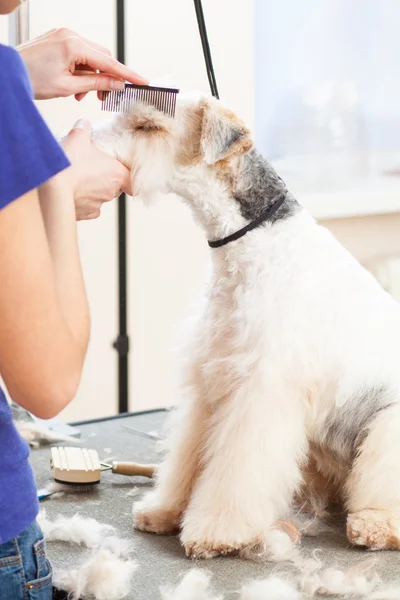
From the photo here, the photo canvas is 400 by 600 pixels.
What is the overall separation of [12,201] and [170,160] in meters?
0.71

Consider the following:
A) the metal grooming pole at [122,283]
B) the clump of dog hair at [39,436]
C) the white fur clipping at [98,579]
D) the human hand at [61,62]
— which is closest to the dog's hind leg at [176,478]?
Result: the white fur clipping at [98,579]

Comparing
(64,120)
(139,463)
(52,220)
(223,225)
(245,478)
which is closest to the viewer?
(52,220)

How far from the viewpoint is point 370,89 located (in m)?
3.55

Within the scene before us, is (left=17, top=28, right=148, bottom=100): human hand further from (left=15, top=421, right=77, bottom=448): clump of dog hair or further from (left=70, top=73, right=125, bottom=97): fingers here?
(left=15, top=421, right=77, bottom=448): clump of dog hair

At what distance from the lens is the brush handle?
1669mm

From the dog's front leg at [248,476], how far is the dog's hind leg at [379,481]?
0.36 ft

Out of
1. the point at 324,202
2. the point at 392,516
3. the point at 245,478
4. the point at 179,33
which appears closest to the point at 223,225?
the point at 245,478

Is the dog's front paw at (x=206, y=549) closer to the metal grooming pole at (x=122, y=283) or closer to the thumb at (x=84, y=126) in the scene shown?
the thumb at (x=84, y=126)

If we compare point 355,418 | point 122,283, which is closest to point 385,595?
point 355,418

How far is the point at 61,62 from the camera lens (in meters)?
1.26

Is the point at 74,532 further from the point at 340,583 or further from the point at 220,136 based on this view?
the point at 220,136

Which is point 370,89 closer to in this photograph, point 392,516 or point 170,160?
point 170,160

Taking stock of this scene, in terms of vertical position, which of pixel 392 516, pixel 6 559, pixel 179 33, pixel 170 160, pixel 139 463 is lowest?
pixel 139 463

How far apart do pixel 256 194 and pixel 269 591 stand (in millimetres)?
667
